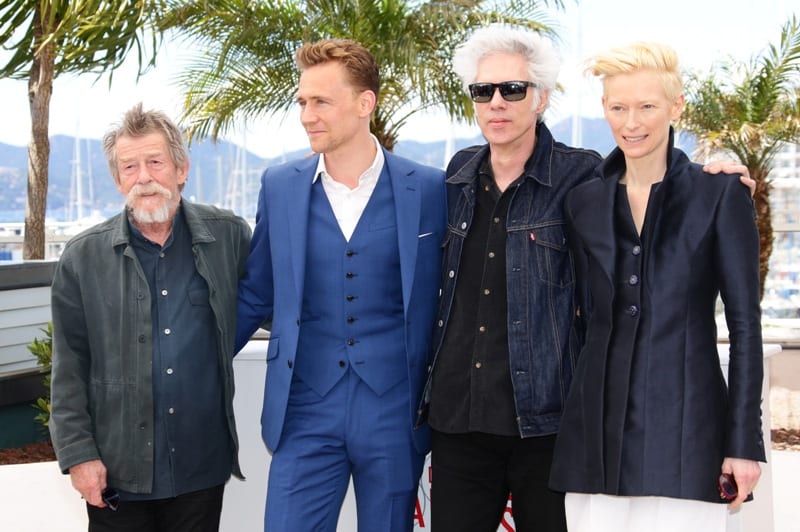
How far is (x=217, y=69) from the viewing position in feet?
33.8

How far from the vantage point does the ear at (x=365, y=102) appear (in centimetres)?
311

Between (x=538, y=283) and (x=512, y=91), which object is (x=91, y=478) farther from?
(x=512, y=91)

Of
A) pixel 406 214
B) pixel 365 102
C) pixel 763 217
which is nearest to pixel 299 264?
pixel 406 214

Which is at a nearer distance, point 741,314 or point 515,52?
point 741,314

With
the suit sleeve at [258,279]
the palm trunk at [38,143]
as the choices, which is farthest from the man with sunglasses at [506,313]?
the palm trunk at [38,143]

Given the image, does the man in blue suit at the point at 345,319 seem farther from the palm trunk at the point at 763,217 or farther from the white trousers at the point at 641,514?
the palm trunk at the point at 763,217

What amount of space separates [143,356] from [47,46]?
7876 mm

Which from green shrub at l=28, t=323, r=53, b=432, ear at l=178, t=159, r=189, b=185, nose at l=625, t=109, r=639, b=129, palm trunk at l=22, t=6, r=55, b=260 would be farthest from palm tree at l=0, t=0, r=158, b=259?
nose at l=625, t=109, r=639, b=129

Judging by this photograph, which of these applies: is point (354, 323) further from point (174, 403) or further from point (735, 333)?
point (735, 333)

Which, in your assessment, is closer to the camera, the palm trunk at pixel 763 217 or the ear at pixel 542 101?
the ear at pixel 542 101

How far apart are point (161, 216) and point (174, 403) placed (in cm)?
60

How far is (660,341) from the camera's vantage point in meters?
2.37

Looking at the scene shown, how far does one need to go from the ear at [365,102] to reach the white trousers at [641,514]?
4.76 feet

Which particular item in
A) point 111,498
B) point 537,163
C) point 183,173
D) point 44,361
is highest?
point 537,163
